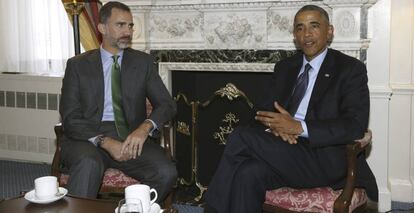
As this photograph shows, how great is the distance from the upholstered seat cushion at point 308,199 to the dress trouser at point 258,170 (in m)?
0.03

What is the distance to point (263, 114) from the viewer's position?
2.50 metres

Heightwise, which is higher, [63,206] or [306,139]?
[306,139]

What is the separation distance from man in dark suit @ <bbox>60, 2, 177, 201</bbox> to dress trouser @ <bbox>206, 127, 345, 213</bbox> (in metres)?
0.39

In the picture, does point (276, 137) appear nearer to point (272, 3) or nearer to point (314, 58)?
point (314, 58)

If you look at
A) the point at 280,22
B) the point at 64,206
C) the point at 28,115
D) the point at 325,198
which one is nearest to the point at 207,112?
the point at 280,22

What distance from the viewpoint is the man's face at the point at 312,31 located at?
260 centimetres

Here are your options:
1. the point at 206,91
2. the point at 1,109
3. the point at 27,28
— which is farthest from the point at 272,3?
the point at 1,109

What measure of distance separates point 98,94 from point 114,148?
1.19 ft

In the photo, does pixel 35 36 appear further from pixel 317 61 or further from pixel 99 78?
pixel 317 61

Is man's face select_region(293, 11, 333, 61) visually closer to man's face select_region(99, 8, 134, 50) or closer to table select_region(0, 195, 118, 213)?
man's face select_region(99, 8, 134, 50)

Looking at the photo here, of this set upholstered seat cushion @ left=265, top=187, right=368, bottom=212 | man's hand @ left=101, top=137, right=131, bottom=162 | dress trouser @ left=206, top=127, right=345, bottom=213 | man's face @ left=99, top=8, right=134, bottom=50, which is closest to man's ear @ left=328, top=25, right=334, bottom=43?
dress trouser @ left=206, top=127, right=345, bottom=213

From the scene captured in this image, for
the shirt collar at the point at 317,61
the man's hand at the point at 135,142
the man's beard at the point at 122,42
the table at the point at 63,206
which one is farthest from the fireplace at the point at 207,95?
the table at the point at 63,206

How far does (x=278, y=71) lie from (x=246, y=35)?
57 centimetres

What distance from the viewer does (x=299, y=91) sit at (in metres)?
2.64
